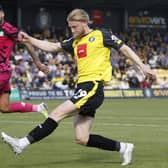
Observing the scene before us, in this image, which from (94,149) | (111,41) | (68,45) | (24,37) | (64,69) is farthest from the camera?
(64,69)

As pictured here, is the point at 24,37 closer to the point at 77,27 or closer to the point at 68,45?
the point at 68,45

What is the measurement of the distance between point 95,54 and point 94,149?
101 inches

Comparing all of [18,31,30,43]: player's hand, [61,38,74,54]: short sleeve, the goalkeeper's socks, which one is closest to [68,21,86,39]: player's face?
[61,38,74,54]: short sleeve

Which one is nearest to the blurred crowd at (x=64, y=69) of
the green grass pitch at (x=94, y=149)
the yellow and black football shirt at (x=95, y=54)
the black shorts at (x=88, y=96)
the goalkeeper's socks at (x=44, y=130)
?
the green grass pitch at (x=94, y=149)

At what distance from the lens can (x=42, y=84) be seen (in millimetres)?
31656

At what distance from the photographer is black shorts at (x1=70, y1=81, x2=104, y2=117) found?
8.66 metres

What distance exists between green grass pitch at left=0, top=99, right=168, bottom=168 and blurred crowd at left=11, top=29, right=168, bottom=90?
10.3 metres

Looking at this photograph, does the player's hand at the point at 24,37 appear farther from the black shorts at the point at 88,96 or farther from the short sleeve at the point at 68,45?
the black shorts at the point at 88,96

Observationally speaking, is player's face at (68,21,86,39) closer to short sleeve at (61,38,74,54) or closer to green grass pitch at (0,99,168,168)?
short sleeve at (61,38,74,54)

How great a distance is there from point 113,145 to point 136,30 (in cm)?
3692

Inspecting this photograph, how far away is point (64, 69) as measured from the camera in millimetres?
33594

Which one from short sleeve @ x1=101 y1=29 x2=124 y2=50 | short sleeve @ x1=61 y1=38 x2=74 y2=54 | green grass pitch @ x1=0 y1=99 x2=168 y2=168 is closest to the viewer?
short sleeve @ x1=101 y1=29 x2=124 y2=50

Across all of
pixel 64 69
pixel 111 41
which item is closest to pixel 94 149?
pixel 111 41

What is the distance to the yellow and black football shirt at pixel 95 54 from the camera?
29.0 feet
